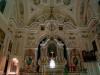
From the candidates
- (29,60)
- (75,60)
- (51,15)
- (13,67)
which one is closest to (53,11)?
(51,15)

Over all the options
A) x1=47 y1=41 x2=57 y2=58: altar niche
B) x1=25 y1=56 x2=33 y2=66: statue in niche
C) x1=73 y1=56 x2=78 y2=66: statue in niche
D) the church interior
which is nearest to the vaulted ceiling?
the church interior

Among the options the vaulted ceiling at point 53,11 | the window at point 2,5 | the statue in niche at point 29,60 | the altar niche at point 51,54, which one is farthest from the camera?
the vaulted ceiling at point 53,11

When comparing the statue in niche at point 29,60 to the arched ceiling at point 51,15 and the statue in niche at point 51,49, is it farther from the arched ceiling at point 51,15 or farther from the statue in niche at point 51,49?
the arched ceiling at point 51,15

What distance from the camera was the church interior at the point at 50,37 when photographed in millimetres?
10342

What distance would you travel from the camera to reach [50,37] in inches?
515

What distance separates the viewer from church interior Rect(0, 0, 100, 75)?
1034 cm

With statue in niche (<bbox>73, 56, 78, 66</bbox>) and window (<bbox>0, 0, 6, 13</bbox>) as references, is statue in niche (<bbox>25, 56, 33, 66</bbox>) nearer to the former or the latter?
statue in niche (<bbox>73, 56, 78, 66</bbox>)

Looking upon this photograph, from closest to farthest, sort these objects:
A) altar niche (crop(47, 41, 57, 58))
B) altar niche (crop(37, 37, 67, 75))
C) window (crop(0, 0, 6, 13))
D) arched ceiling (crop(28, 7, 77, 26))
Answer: window (crop(0, 0, 6, 13)) < altar niche (crop(37, 37, 67, 75)) < altar niche (crop(47, 41, 57, 58)) < arched ceiling (crop(28, 7, 77, 26))

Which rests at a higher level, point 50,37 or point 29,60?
point 50,37

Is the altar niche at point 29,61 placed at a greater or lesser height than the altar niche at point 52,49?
lesser

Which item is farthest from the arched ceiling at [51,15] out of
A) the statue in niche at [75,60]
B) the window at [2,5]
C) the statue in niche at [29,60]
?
the window at [2,5]

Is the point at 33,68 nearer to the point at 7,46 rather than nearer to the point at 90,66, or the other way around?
the point at 7,46

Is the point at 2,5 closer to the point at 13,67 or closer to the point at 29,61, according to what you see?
the point at 13,67

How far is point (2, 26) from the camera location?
9.64 m
